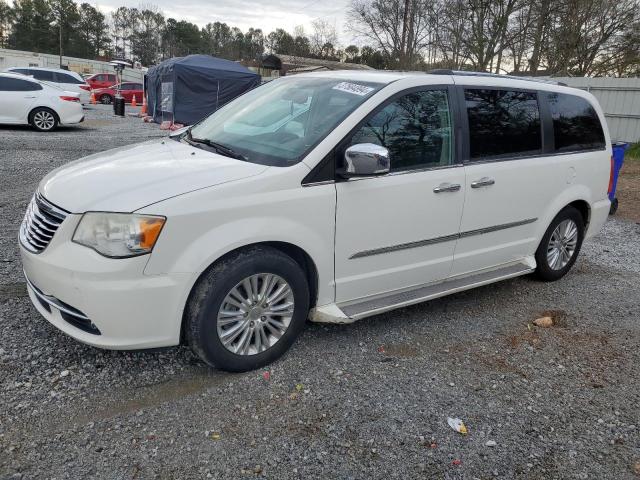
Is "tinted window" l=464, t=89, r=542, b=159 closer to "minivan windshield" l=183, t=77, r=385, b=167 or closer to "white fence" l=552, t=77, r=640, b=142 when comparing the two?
"minivan windshield" l=183, t=77, r=385, b=167

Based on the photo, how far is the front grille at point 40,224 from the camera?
9.29ft

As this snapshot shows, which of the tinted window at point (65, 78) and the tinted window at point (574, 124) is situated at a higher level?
the tinted window at point (65, 78)

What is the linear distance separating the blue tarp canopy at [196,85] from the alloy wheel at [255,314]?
15.5 metres

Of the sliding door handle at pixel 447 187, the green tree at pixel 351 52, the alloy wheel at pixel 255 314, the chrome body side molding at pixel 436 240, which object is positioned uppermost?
the green tree at pixel 351 52

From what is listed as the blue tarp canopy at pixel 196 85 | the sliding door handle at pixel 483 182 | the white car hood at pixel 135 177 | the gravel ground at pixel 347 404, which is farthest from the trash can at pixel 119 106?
the sliding door handle at pixel 483 182

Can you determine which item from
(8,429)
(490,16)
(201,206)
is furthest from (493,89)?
(490,16)

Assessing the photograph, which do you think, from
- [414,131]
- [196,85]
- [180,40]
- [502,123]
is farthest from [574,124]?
[180,40]

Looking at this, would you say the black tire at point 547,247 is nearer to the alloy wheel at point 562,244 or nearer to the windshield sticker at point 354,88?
the alloy wheel at point 562,244

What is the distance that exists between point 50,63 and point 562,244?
52.4 m

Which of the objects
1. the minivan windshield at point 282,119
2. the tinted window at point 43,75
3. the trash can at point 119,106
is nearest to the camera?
the minivan windshield at point 282,119

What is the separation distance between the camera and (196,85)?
17.9 m

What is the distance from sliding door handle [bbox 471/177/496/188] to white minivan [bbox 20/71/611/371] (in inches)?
0.6

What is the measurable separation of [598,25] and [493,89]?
21548 mm

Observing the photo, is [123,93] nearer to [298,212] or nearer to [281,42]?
[298,212]
